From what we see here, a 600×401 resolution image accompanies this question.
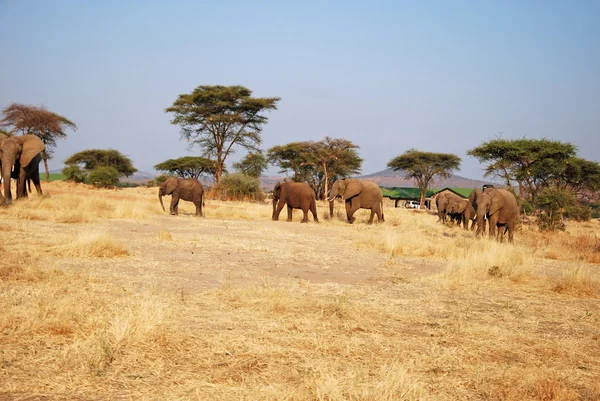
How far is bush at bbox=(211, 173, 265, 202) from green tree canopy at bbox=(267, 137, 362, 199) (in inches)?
545

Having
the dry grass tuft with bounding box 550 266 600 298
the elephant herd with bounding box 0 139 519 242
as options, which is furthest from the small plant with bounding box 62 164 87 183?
the dry grass tuft with bounding box 550 266 600 298

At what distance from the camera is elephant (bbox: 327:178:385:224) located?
20.5 metres

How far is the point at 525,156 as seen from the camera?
1350 inches

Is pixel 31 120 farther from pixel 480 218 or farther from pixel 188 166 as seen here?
pixel 480 218

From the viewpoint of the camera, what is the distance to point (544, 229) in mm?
22734

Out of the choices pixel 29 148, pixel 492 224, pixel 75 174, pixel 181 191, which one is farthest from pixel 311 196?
pixel 75 174

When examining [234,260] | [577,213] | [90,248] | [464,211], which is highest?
[577,213]

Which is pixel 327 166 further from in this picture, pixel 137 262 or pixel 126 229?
pixel 137 262

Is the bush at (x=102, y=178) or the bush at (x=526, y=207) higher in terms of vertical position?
the bush at (x=102, y=178)

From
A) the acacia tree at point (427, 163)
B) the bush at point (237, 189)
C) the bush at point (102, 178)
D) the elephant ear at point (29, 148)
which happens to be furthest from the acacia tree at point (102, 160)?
the elephant ear at point (29, 148)

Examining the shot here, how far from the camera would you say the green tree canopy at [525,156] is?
34.0 m

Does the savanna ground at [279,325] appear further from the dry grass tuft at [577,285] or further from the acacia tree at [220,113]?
the acacia tree at [220,113]

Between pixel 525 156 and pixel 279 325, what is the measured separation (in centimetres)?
3318

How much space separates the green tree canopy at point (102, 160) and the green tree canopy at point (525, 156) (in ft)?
115
